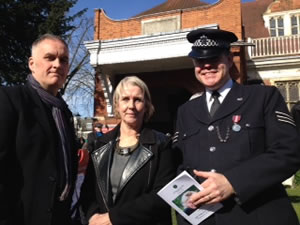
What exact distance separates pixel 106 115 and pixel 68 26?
4.42m

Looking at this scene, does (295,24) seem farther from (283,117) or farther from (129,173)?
(129,173)

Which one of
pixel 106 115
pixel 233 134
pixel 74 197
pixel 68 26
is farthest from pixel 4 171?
pixel 68 26

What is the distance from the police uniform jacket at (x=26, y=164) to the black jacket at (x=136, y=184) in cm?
43

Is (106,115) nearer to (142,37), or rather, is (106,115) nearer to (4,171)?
(142,37)

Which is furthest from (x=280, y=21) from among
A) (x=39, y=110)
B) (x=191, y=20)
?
(x=39, y=110)

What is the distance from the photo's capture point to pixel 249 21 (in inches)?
859

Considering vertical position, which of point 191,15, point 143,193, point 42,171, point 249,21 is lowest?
point 143,193

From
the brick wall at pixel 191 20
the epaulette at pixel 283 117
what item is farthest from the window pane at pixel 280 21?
the epaulette at pixel 283 117

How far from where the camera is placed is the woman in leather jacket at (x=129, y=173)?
2.26 metres

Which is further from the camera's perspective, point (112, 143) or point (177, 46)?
point (177, 46)

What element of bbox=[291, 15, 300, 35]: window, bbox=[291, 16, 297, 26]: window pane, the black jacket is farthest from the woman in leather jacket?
bbox=[291, 16, 297, 26]: window pane

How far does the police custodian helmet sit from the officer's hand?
0.78 m

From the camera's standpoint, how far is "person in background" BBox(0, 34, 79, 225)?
1.81 meters

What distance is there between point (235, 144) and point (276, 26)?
19298 millimetres
